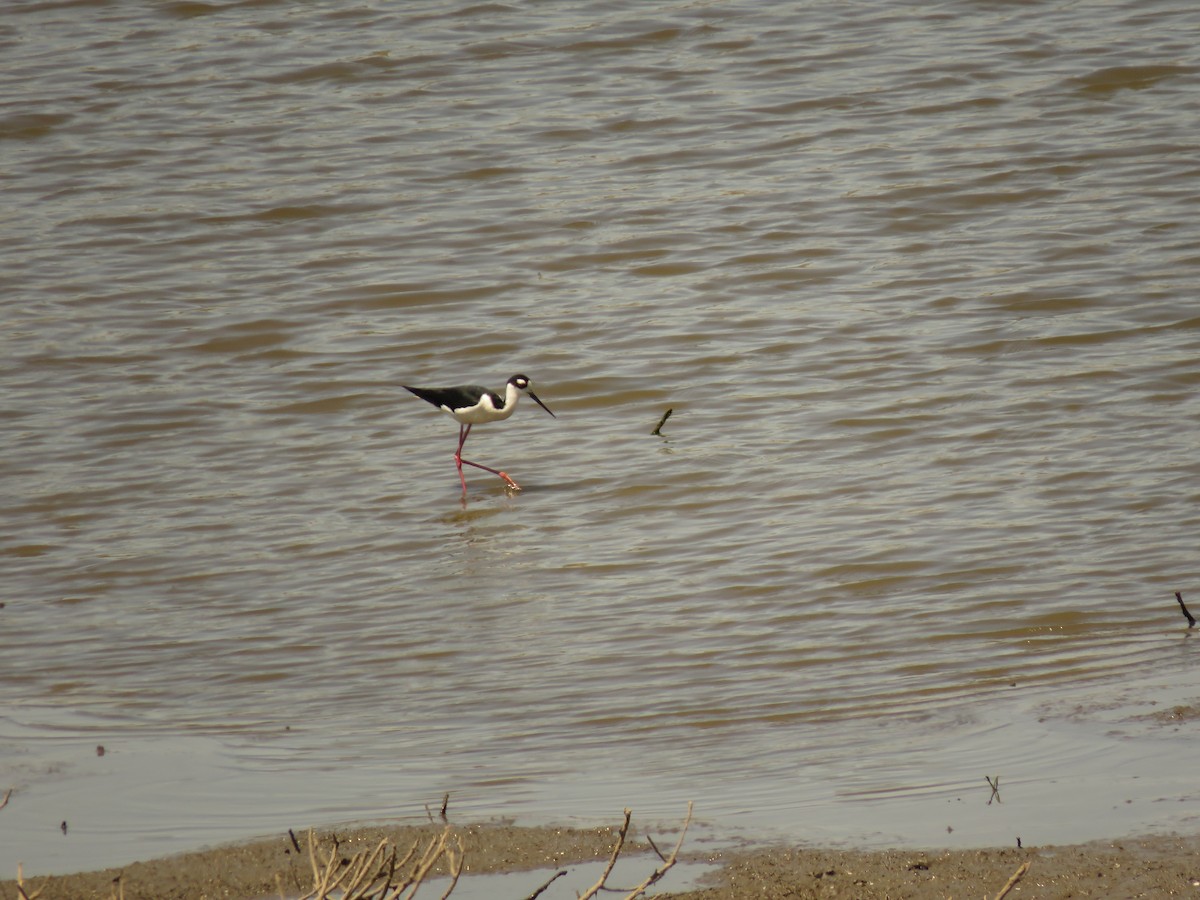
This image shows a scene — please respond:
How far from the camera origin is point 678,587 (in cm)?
683

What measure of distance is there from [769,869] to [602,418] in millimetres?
6006

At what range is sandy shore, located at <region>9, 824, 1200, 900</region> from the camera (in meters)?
3.67

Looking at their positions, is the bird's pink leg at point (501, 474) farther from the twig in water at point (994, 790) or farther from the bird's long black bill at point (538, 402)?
the twig in water at point (994, 790)

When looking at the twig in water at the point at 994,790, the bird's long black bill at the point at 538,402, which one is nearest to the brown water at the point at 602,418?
the twig in water at the point at 994,790

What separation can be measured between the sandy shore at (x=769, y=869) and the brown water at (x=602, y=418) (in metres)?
0.15

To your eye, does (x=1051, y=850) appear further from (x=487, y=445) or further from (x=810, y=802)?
(x=487, y=445)

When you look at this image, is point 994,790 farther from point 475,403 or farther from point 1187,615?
point 475,403

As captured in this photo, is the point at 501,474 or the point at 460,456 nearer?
the point at 501,474

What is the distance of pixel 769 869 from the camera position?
3.90m

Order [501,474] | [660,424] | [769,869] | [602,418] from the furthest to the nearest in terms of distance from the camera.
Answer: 1. [602,418]
2. [660,424]
3. [501,474]
4. [769,869]

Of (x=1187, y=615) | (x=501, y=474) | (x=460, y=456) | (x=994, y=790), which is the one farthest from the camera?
(x=460, y=456)

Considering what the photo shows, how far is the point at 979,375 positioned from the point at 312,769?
18.5 feet

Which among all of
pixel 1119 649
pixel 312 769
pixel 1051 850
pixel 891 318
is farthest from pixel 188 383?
pixel 1051 850

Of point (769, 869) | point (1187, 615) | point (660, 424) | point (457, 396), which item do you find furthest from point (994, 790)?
point (457, 396)
